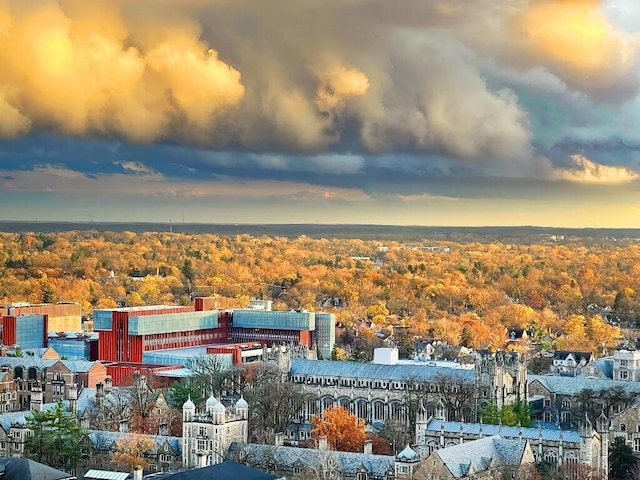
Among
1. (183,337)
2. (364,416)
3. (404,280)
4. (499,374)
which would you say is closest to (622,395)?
(499,374)

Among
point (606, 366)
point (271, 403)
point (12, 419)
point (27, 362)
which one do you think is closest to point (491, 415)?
point (271, 403)

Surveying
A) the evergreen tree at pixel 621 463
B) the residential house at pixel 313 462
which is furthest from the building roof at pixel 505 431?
the residential house at pixel 313 462

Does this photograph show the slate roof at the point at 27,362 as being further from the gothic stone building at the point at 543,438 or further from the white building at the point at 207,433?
the gothic stone building at the point at 543,438

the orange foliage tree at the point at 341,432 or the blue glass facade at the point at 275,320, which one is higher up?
the blue glass facade at the point at 275,320

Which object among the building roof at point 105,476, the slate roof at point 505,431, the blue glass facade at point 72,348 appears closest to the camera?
the building roof at point 105,476

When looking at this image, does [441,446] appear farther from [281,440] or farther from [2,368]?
[2,368]

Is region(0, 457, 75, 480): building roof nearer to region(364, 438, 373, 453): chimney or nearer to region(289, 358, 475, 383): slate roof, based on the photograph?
region(364, 438, 373, 453): chimney

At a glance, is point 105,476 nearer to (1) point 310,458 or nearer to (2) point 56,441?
(2) point 56,441
